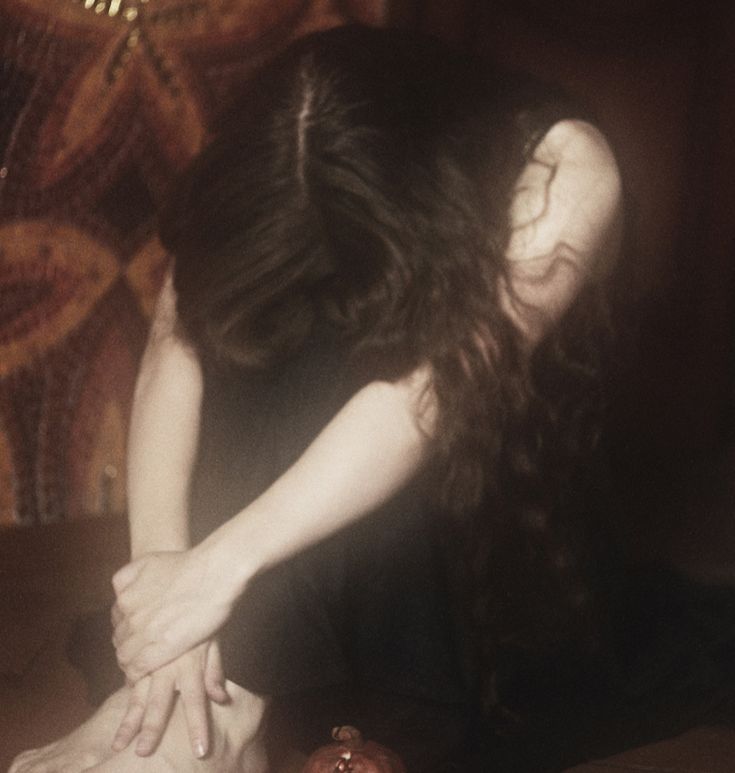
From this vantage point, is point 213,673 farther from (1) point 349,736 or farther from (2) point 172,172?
(2) point 172,172

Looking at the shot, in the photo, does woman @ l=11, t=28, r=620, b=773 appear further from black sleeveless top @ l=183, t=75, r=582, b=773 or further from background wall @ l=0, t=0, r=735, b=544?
background wall @ l=0, t=0, r=735, b=544

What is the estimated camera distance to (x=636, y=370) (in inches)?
36.9

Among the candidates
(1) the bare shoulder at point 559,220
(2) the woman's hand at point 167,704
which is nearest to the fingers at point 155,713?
(2) the woman's hand at point 167,704

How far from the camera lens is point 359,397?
0.78 metres

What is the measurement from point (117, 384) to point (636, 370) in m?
0.60

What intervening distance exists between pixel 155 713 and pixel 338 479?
22 cm

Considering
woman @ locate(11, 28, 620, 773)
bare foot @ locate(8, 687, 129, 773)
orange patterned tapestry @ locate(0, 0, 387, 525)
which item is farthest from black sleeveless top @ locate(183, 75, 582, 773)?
orange patterned tapestry @ locate(0, 0, 387, 525)

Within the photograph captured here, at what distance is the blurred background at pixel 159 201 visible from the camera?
3.09ft

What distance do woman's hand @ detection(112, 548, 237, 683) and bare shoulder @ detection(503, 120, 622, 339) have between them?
11.6 inches

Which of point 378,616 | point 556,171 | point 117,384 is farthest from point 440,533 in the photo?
point 117,384

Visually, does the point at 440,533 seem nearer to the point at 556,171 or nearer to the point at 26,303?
the point at 556,171

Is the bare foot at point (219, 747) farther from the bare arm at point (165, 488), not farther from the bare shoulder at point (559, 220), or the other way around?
the bare shoulder at point (559, 220)

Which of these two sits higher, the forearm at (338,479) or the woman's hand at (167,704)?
the forearm at (338,479)

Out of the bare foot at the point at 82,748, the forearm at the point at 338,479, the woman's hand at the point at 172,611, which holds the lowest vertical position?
the bare foot at the point at 82,748
